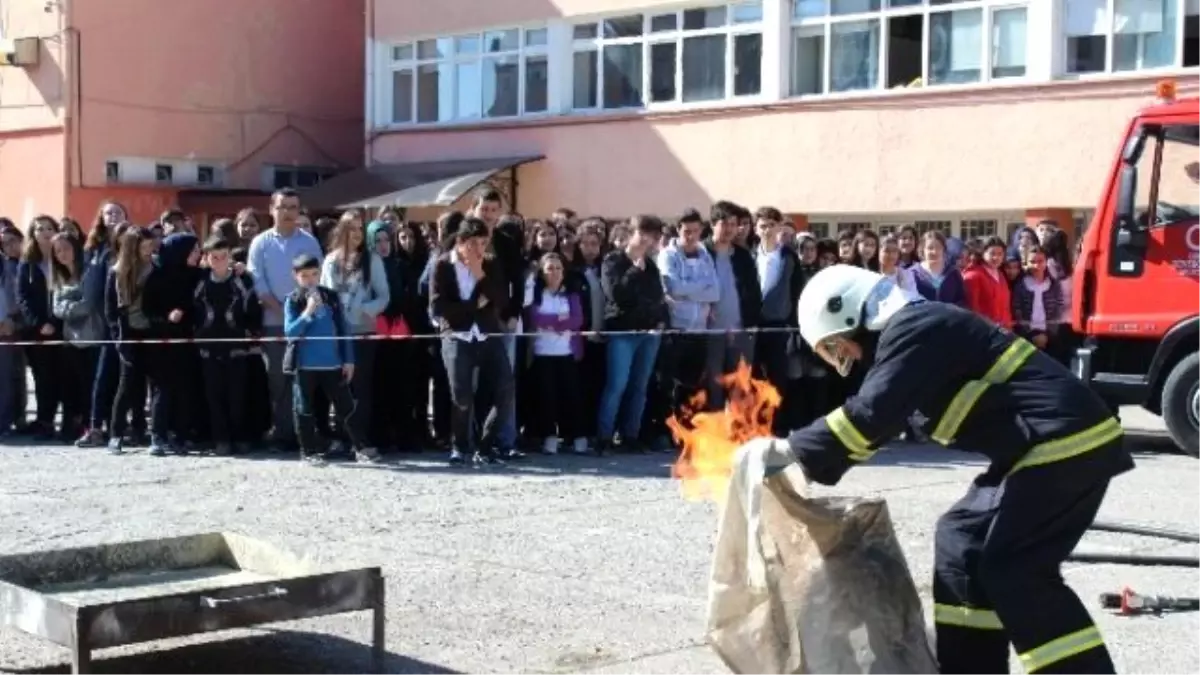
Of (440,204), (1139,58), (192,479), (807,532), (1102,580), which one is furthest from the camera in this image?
(440,204)

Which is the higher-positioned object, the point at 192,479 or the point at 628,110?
the point at 628,110

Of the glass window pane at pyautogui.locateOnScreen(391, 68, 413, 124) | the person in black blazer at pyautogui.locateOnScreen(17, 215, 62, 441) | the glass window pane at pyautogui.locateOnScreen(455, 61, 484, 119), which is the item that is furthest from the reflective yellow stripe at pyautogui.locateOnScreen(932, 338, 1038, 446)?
the glass window pane at pyautogui.locateOnScreen(391, 68, 413, 124)

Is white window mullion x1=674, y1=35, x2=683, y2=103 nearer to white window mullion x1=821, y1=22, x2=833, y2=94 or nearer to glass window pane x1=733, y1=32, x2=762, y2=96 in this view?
glass window pane x1=733, y1=32, x2=762, y2=96

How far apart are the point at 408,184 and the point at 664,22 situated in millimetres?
4908

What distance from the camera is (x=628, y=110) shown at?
26406mm

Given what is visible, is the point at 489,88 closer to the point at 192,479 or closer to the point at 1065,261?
the point at 1065,261

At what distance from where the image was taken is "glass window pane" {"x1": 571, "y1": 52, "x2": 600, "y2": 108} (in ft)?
89.4

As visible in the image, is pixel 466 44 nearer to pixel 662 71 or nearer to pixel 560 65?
pixel 560 65

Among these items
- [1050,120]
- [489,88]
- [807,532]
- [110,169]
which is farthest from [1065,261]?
[110,169]

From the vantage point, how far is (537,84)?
27.8 metres

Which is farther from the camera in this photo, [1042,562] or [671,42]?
[671,42]

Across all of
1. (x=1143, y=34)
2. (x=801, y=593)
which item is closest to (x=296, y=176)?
(x=1143, y=34)

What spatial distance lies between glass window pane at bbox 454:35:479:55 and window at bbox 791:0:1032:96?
6169 mm

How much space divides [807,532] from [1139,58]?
56.8 ft
